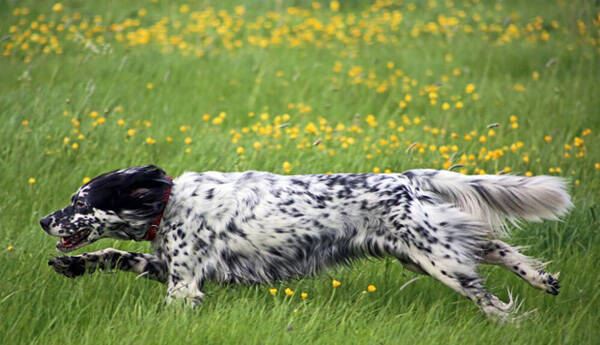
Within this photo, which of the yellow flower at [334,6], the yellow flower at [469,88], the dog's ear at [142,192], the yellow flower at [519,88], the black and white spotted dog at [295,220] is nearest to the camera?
the black and white spotted dog at [295,220]

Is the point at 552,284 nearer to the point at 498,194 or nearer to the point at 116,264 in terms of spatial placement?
the point at 498,194

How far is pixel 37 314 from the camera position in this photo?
3523mm

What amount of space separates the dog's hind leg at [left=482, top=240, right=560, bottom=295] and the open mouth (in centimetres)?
218

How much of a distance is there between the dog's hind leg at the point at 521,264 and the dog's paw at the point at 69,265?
224 cm

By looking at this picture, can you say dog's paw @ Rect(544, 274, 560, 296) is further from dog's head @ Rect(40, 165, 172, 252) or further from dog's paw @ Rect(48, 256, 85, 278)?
dog's paw @ Rect(48, 256, 85, 278)

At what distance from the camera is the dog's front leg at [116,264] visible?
391cm

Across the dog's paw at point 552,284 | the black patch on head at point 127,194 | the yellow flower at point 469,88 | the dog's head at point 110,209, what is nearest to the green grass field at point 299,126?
the yellow flower at point 469,88

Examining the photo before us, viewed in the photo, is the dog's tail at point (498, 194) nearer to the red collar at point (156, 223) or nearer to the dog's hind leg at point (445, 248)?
the dog's hind leg at point (445, 248)

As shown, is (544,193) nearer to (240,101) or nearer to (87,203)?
(87,203)

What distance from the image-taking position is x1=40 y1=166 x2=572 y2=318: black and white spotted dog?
3.67 metres

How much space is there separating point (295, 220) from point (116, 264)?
1.08 meters

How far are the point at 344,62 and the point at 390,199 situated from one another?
16.4 ft

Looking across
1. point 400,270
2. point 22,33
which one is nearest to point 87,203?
point 400,270

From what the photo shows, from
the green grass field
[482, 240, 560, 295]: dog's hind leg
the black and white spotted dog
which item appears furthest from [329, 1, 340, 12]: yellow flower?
[482, 240, 560, 295]: dog's hind leg
